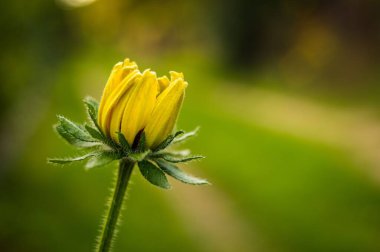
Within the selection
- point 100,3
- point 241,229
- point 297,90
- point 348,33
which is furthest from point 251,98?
point 241,229

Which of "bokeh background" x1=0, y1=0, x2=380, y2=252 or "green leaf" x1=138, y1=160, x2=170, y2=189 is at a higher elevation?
"bokeh background" x1=0, y1=0, x2=380, y2=252

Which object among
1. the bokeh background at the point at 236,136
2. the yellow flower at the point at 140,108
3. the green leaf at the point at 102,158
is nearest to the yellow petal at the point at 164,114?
the yellow flower at the point at 140,108

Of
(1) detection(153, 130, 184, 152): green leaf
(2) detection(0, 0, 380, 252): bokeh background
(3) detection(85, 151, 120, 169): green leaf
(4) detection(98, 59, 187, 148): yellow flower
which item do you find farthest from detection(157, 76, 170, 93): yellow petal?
(2) detection(0, 0, 380, 252): bokeh background

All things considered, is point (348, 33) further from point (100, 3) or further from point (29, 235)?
point (29, 235)

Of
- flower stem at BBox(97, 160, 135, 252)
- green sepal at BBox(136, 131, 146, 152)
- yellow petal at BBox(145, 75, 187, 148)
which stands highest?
yellow petal at BBox(145, 75, 187, 148)

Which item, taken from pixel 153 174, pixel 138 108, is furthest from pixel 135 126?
pixel 153 174

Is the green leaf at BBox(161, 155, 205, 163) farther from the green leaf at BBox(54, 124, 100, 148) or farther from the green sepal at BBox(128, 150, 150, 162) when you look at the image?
the green leaf at BBox(54, 124, 100, 148)

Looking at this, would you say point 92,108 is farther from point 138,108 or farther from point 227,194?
point 227,194
